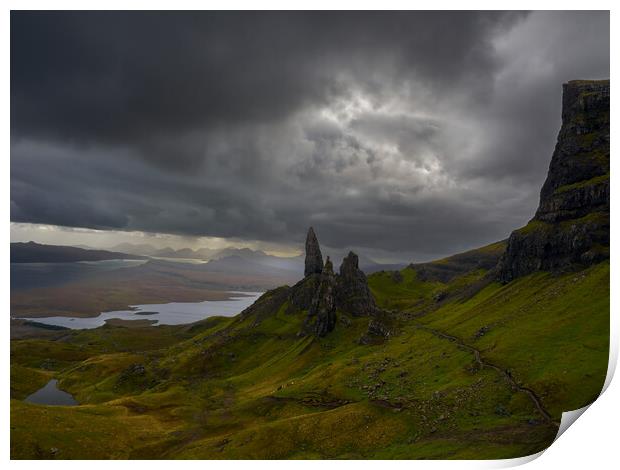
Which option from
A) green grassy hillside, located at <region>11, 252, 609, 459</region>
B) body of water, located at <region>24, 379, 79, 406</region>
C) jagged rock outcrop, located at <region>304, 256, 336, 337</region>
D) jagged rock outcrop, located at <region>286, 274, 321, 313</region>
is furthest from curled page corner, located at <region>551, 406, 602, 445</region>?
body of water, located at <region>24, 379, 79, 406</region>

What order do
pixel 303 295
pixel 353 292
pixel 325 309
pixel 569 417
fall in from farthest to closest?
pixel 303 295
pixel 353 292
pixel 325 309
pixel 569 417

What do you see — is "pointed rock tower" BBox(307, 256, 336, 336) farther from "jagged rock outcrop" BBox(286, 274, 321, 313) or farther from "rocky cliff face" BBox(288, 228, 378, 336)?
"jagged rock outcrop" BBox(286, 274, 321, 313)

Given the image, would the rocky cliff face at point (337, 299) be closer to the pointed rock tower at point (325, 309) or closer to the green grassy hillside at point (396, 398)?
the pointed rock tower at point (325, 309)

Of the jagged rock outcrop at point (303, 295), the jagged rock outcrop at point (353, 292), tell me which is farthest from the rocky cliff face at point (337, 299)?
the jagged rock outcrop at point (303, 295)

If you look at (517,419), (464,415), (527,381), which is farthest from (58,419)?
(527,381)

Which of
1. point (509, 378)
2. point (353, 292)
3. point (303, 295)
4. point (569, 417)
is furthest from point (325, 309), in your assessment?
point (569, 417)

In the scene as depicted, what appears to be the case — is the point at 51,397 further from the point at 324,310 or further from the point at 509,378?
the point at 509,378

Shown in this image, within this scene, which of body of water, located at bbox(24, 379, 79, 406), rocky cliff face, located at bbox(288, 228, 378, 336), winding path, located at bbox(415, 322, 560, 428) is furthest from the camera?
rocky cliff face, located at bbox(288, 228, 378, 336)
